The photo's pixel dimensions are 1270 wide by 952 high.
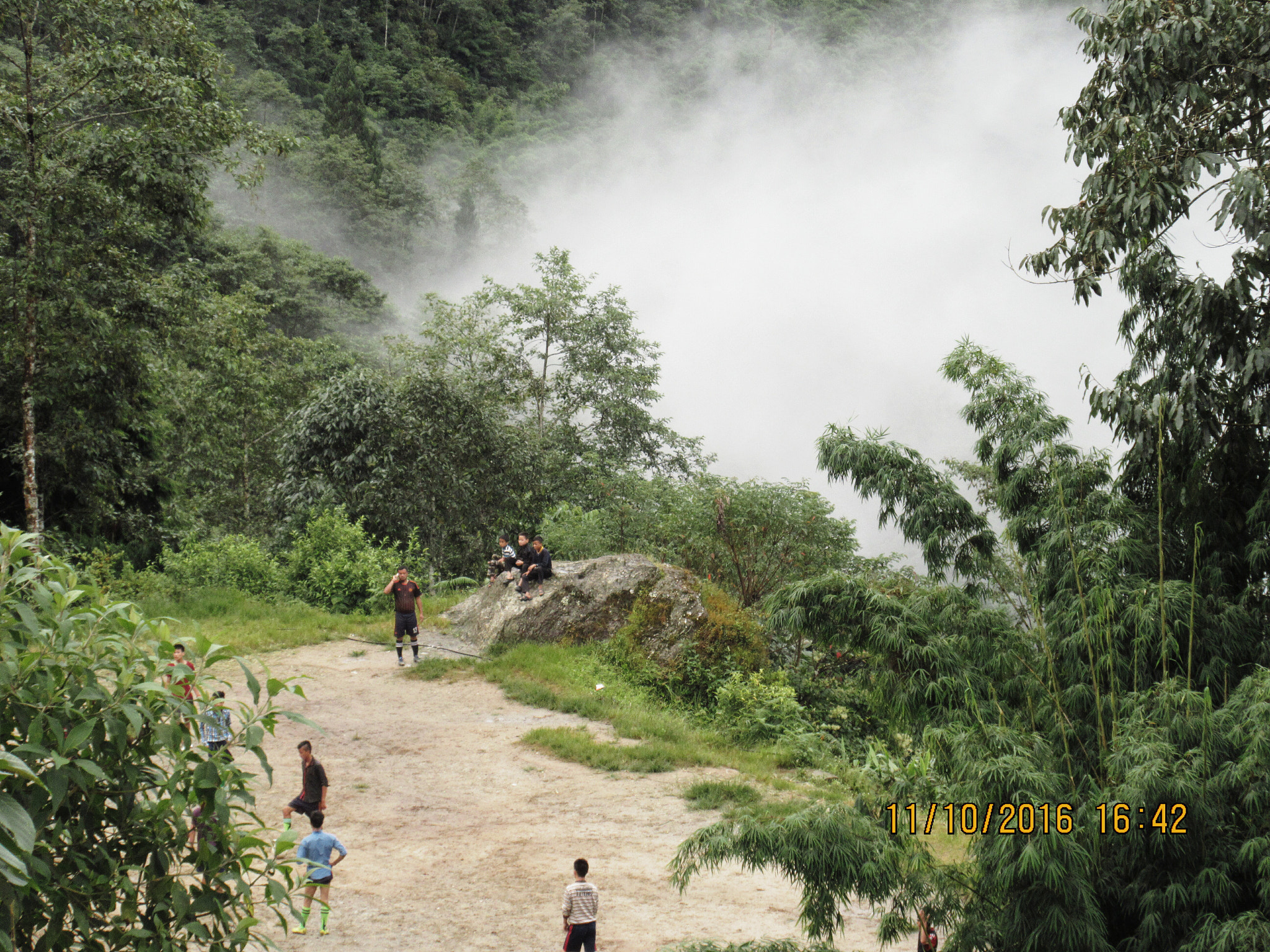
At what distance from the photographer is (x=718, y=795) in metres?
8.69

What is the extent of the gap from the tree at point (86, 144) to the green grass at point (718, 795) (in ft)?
31.9

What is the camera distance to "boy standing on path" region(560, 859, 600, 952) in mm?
5609

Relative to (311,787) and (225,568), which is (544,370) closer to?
(225,568)

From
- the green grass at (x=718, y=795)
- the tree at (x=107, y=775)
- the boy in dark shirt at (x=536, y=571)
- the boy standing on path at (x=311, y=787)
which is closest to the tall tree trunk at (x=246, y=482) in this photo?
the boy in dark shirt at (x=536, y=571)

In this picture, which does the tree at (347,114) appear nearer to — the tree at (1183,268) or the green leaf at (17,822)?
the tree at (1183,268)

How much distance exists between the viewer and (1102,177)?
6824 mm

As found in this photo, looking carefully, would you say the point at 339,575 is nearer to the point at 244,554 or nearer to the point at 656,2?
the point at 244,554

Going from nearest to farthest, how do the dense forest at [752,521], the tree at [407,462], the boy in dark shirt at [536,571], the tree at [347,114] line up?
1. the dense forest at [752,521]
2. the boy in dark shirt at [536,571]
3. the tree at [407,462]
4. the tree at [347,114]

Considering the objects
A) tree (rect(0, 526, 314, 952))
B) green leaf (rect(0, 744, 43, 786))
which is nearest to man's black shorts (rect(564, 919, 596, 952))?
tree (rect(0, 526, 314, 952))

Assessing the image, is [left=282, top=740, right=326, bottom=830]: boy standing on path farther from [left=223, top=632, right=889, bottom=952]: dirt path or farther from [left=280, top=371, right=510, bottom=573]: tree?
[left=280, top=371, right=510, bottom=573]: tree

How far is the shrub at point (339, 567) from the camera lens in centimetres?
1634

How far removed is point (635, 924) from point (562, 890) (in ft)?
2.77

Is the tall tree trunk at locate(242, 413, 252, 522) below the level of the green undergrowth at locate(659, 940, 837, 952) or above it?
above

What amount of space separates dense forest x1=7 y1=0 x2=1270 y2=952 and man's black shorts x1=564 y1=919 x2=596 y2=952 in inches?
41.7
